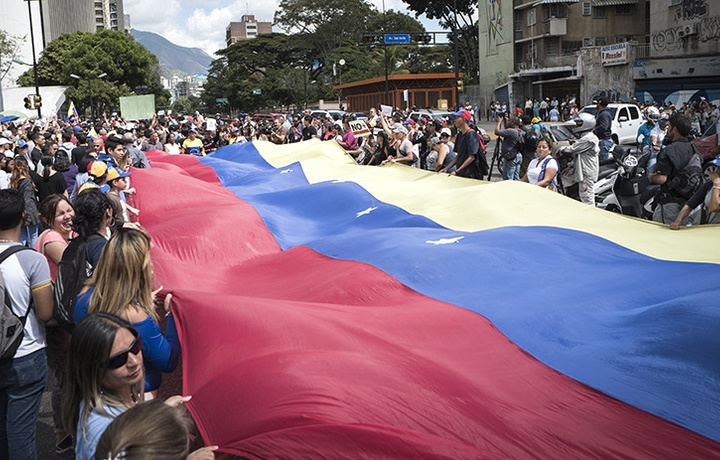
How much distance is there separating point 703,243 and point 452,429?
3.94 m

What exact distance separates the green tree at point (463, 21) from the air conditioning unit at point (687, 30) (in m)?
27.6

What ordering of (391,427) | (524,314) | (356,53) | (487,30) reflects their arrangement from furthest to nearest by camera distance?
(356,53)
(487,30)
(524,314)
(391,427)

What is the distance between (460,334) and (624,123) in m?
24.1

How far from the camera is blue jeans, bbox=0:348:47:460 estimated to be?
13.5ft

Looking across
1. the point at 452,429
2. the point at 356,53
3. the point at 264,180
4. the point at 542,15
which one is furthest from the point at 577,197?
the point at 356,53

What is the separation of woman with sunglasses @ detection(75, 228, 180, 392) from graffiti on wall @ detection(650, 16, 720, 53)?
4457 centimetres

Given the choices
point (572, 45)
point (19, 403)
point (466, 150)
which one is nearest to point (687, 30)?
point (572, 45)

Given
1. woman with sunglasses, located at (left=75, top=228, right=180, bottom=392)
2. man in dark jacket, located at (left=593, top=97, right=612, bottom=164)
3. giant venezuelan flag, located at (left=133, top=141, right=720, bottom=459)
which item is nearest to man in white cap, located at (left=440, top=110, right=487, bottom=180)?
man in dark jacket, located at (left=593, top=97, right=612, bottom=164)

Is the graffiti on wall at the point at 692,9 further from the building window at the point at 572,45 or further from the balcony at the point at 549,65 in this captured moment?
the building window at the point at 572,45

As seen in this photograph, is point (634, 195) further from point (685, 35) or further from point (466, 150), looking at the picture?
point (685, 35)

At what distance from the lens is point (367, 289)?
211 inches

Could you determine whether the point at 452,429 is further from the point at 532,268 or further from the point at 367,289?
the point at 532,268

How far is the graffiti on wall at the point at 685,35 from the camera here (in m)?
41.9

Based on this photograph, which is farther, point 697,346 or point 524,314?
point 524,314
